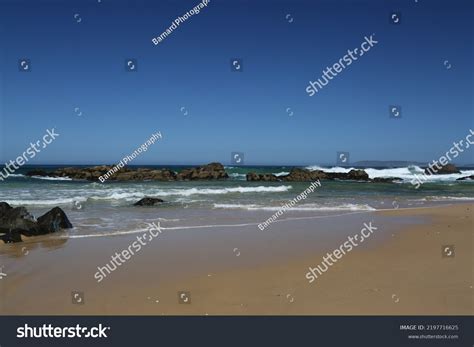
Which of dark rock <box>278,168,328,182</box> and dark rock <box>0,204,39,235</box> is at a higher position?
dark rock <box>0,204,39,235</box>

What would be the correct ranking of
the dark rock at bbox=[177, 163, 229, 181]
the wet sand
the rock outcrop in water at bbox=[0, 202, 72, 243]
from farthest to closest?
the dark rock at bbox=[177, 163, 229, 181], the rock outcrop in water at bbox=[0, 202, 72, 243], the wet sand

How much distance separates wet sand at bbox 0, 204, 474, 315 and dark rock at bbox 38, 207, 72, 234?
603 mm

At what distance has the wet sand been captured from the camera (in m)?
5.15

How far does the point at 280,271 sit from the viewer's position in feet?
22.0

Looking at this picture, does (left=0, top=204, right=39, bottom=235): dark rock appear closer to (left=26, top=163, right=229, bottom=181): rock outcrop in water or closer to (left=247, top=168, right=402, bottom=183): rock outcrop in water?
(left=26, top=163, right=229, bottom=181): rock outcrop in water

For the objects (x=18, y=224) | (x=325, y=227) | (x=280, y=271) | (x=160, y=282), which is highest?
(x=18, y=224)

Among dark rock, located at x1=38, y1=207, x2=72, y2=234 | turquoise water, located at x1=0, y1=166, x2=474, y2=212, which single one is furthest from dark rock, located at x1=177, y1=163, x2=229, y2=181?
dark rock, located at x1=38, y1=207, x2=72, y2=234

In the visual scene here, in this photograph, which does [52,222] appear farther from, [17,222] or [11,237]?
[11,237]

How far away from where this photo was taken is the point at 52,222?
10.1 metres
